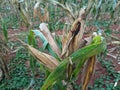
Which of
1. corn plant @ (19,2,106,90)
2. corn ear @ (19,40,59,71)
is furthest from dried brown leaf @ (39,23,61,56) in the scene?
corn ear @ (19,40,59,71)

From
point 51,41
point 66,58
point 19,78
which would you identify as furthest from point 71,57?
point 19,78

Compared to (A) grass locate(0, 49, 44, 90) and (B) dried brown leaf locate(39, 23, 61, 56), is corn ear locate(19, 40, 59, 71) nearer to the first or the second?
(B) dried brown leaf locate(39, 23, 61, 56)

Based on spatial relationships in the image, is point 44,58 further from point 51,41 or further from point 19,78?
point 19,78

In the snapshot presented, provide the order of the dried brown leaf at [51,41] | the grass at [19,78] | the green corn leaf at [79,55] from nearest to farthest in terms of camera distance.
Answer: the green corn leaf at [79,55], the dried brown leaf at [51,41], the grass at [19,78]

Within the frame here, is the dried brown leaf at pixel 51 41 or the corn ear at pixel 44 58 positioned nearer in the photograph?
the corn ear at pixel 44 58

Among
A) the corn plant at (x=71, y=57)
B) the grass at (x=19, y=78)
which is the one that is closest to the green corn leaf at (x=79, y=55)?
the corn plant at (x=71, y=57)

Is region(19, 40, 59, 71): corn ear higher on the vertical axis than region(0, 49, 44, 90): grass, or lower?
higher

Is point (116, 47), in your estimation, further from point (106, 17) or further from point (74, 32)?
point (106, 17)

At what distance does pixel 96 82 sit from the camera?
2334 millimetres

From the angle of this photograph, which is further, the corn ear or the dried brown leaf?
the dried brown leaf

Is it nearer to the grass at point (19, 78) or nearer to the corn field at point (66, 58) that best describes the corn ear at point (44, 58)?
the corn field at point (66, 58)

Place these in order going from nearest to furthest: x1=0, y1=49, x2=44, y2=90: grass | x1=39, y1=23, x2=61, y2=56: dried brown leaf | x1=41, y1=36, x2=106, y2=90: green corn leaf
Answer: x1=41, y1=36, x2=106, y2=90: green corn leaf < x1=39, y1=23, x2=61, y2=56: dried brown leaf < x1=0, y1=49, x2=44, y2=90: grass

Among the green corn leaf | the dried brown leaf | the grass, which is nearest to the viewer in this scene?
the green corn leaf

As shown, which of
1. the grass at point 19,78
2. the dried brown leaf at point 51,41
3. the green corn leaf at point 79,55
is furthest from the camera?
the grass at point 19,78
